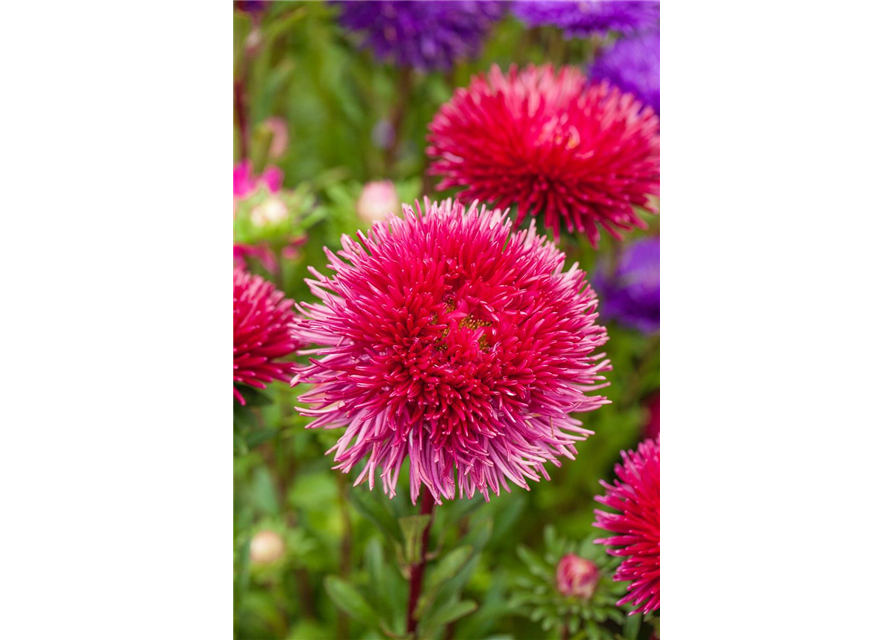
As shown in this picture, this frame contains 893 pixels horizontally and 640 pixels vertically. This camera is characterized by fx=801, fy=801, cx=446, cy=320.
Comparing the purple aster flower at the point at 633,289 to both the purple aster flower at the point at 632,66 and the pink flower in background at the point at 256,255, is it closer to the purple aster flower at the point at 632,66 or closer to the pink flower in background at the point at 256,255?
the purple aster flower at the point at 632,66

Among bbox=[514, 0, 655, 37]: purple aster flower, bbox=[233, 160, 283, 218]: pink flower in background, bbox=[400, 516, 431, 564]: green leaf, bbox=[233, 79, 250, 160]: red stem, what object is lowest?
bbox=[400, 516, 431, 564]: green leaf

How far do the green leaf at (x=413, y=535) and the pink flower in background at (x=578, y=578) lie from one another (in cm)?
12

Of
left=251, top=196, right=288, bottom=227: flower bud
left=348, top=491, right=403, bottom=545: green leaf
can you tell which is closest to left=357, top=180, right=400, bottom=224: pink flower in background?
left=251, top=196, right=288, bottom=227: flower bud

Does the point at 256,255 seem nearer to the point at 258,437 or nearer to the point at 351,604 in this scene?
the point at 258,437

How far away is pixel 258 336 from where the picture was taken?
637 millimetres

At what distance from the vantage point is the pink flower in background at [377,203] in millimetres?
876

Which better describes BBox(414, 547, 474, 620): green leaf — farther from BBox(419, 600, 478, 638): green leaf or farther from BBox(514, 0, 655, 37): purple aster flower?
BBox(514, 0, 655, 37): purple aster flower

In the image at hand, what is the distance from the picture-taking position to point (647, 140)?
2.31 feet

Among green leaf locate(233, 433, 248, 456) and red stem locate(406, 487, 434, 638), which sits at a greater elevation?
green leaf locate(233, 433, 248, 456)

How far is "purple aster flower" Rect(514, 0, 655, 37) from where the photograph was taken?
87 centimetres

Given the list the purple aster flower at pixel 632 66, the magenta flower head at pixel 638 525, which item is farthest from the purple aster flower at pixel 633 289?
the magenta flower head at pixel 638 525

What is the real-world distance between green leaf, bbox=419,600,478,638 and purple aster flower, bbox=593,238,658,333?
0.50m

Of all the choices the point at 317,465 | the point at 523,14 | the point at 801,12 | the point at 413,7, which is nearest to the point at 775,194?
the point at 801,12

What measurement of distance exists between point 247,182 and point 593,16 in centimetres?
42
